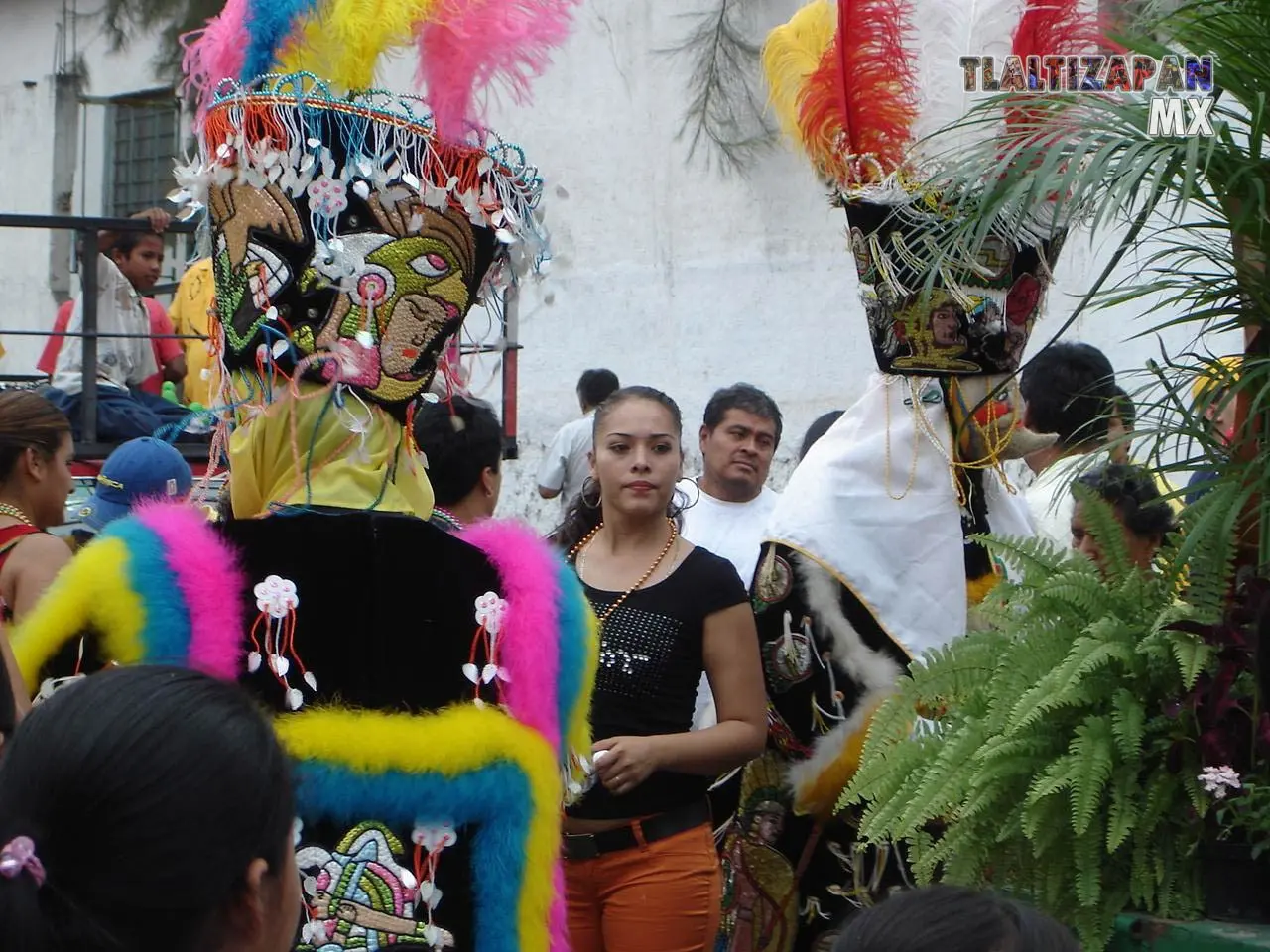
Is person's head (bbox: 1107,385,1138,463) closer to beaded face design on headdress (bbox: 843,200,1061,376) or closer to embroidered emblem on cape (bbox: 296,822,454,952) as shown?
beaded face design on headdress (bbox: 843,200,1061,376)

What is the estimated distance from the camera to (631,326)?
507 inches

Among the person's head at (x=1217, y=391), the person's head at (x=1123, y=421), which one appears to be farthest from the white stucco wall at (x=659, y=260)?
the person's head at (x=1217, y=391)

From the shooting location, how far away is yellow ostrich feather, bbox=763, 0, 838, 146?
14.9 ft

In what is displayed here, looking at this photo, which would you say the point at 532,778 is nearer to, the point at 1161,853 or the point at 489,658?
the point at 489,658

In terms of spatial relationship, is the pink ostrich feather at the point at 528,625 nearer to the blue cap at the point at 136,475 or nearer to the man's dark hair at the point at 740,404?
the blue cap at the point at 136,475

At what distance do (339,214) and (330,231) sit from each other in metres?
0.03

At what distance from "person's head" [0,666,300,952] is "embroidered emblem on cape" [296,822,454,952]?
1.21 m

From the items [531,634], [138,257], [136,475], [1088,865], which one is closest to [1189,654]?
[1088,865]

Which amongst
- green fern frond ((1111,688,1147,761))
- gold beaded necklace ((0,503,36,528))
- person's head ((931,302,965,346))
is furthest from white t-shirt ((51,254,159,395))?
green fern frond ((1111,688,1147,761))

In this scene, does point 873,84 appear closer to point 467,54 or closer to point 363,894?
point 467,54

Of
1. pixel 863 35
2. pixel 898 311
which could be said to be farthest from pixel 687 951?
pixel 863 35

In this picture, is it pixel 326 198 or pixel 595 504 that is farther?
pixel 595 504

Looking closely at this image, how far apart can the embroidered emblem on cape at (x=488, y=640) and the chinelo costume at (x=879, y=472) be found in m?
1.38

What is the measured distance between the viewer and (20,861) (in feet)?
5.05
